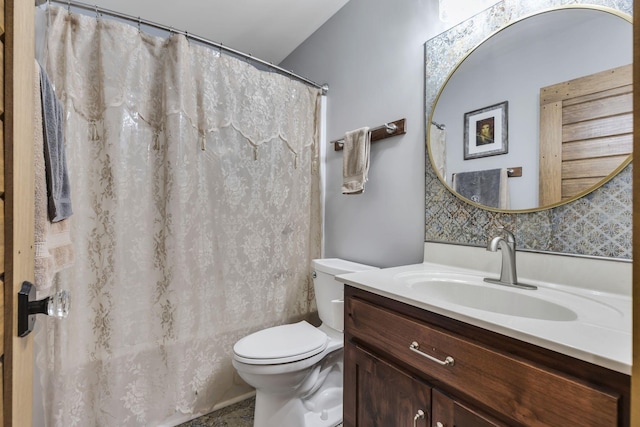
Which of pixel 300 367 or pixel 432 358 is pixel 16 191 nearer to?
pixel 432 358

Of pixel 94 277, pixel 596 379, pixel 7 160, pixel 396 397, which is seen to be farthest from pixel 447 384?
pixel 94 277

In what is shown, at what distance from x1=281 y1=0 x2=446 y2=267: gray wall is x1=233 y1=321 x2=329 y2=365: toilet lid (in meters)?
0.54

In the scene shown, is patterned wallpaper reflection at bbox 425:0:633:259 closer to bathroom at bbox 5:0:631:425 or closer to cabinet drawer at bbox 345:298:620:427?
bathroom at bbox 5:0:631:425

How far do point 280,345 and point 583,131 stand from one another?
1.43m

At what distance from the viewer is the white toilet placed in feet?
4.12

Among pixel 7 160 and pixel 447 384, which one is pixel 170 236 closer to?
pixel 7 160

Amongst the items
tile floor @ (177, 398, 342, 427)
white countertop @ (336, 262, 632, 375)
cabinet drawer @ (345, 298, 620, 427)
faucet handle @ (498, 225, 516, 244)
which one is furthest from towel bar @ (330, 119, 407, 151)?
tile floor @ (177, 398, 342, 427)

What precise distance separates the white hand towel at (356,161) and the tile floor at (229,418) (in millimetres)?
Result: 1246

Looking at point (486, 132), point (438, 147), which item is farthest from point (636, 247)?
point (438, 147)

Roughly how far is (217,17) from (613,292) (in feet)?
7.79

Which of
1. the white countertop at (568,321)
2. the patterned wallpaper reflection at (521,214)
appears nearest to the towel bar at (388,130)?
the patterned wallpaper reflection at (521,214)

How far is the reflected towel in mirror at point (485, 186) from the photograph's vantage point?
1112 millimetres

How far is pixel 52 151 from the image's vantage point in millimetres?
759

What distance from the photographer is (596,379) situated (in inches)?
20.3
